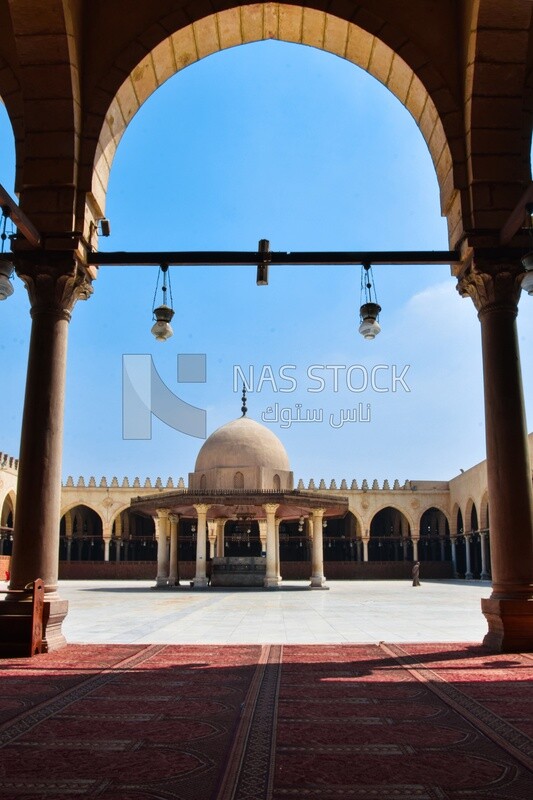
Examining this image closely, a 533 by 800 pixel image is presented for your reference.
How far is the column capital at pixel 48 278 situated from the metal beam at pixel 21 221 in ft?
→ 0.64

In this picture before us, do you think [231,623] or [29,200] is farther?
[231,623]

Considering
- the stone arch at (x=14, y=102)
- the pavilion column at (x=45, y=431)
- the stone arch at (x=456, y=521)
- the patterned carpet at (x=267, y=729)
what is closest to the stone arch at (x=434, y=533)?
the stone arch at (x=456, y=521)

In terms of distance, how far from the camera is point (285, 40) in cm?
827

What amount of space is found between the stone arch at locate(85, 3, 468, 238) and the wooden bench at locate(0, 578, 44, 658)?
366 cm

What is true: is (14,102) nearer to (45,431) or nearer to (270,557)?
(45,431)

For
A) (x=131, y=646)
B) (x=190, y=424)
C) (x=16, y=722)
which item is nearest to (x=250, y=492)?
(x=190, y=424)

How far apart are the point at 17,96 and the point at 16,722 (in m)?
6.10

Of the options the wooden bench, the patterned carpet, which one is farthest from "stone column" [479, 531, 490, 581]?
the wooden bench

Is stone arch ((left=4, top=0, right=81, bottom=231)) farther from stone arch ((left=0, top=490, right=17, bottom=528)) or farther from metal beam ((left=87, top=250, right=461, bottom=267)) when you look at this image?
stone arch ((left=0, top=490, right=17, bottom=528))

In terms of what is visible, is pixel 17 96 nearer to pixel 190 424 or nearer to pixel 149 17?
pixel 149 17

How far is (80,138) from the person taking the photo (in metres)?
7.45

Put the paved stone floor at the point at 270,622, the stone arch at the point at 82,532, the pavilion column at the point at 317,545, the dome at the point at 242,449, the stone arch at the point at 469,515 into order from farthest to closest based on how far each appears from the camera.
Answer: the stone arch at the point at 82,532 → the stone arch at the point at 469,515 → the dome at the point at 242,449 → the pavilion column at the point at 317,545 → the paved stone floor at the point at 270,622

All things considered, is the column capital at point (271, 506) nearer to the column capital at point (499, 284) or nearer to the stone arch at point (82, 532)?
the column capital at point (499, 284)

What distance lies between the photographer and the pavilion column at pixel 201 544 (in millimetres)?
23484
